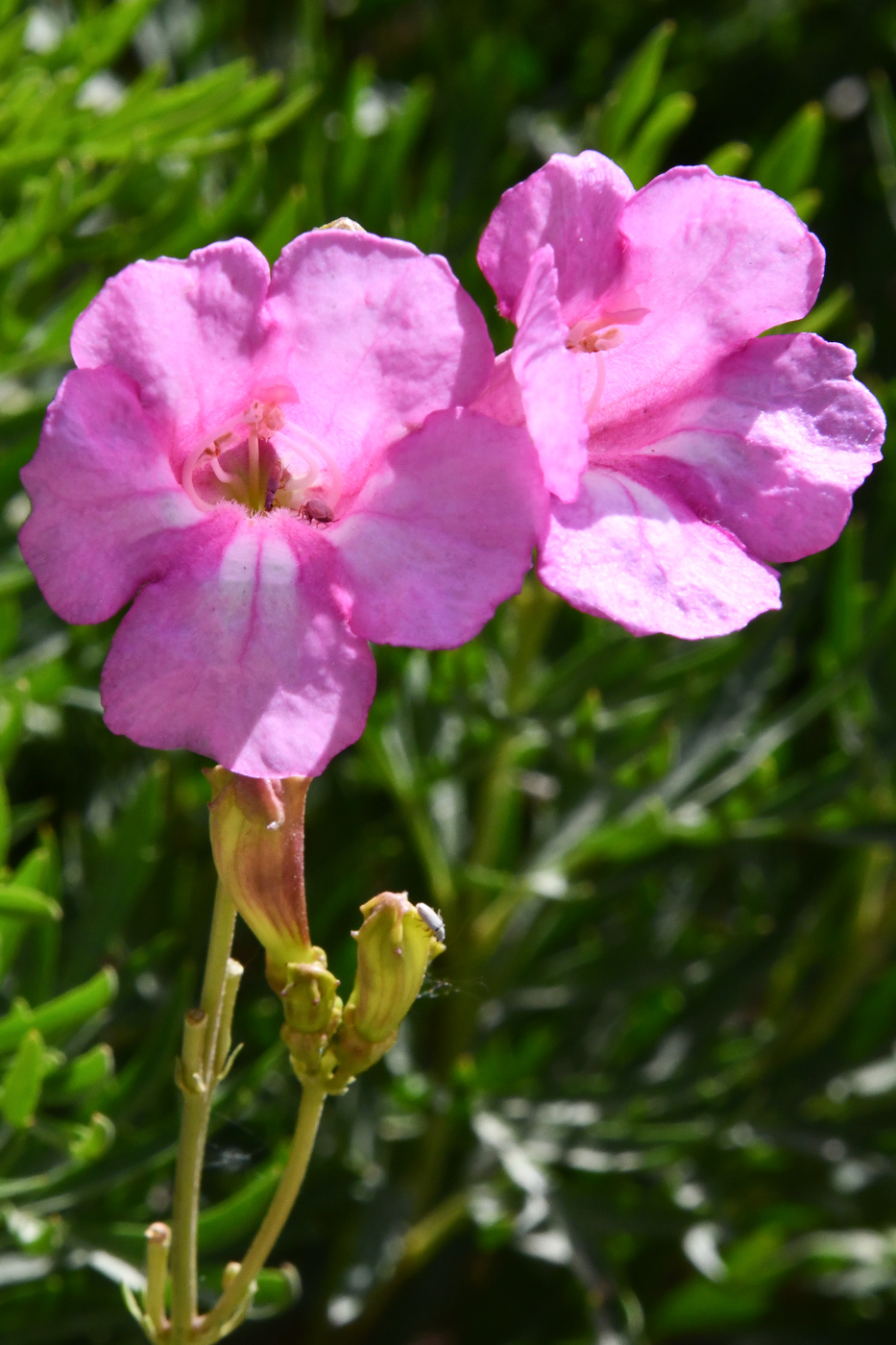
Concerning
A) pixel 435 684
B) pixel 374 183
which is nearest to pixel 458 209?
pixel 374 183

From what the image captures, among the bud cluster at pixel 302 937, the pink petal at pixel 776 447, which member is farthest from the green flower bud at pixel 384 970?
the pink petal at pixel 776 447

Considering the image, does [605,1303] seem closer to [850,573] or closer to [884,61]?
[850,573]

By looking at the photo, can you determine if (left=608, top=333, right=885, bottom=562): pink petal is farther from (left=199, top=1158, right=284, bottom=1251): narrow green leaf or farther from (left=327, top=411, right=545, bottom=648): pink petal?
(left=199, top=1158, right=284, bottom=1251): narrow green leaf

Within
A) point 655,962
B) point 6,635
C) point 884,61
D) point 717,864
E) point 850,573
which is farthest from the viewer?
point 884,61

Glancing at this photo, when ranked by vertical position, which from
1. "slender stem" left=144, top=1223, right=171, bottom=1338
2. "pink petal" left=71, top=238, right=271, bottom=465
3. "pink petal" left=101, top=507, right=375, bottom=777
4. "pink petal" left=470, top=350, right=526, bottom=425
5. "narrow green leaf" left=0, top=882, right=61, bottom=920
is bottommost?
"slender stem" left=144, top=1223, right=171, bottom=1338

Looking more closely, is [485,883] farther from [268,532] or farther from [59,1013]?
→ [268,532]

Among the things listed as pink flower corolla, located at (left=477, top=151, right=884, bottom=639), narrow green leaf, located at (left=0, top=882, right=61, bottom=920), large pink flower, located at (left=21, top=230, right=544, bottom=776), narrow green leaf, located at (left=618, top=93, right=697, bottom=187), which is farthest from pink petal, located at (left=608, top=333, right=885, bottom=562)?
narrow green leaf, located at (left=618, top=93, right=697, bottom=187)
